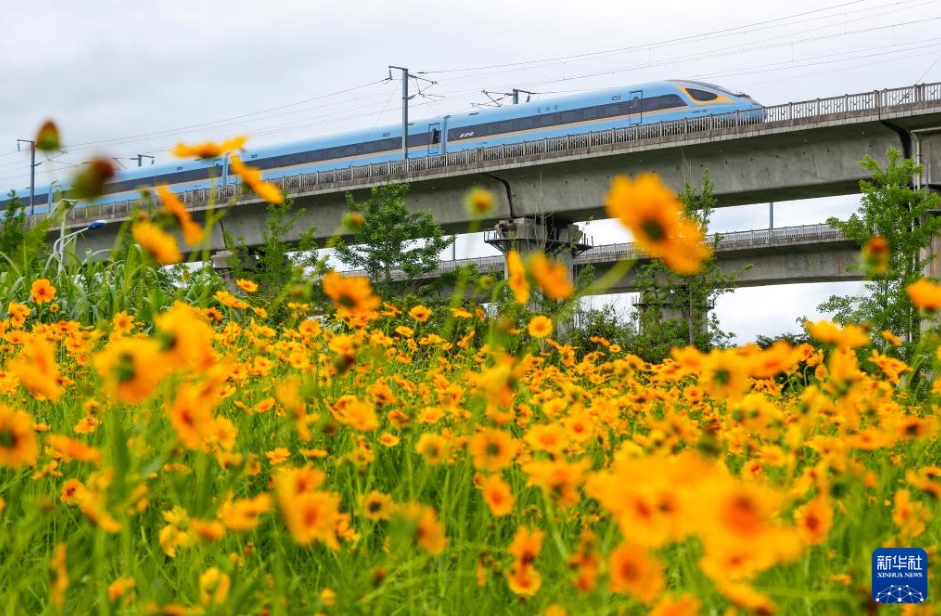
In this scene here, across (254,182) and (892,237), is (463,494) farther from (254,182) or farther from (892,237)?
(892,237)

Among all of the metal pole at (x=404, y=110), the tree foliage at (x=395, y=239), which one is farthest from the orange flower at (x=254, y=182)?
the metal pole at (x=404, y=110)

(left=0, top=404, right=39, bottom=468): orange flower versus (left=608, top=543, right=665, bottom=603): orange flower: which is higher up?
(left=0, top=404, right=39, bottom=468): orange flower

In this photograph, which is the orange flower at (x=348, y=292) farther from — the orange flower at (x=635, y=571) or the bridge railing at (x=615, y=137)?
the bridge railing at (x=615, y=137)

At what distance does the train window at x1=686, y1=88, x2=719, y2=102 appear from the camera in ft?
89.6

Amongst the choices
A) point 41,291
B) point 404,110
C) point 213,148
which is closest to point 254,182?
point 213,148

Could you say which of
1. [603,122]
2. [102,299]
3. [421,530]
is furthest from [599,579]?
[603,122]

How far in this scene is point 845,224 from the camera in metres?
17.3

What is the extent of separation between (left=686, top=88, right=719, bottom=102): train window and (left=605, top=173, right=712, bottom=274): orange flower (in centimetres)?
2750

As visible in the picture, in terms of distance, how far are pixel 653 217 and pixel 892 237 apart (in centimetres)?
1755

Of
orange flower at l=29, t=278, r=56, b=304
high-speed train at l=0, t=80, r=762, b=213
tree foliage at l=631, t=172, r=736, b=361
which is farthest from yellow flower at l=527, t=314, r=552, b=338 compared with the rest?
high-speed train at l=0, t=80, r=762, b=213

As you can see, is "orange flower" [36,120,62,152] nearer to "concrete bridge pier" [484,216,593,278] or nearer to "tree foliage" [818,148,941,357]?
"tree foliage" [818,148,941,357]

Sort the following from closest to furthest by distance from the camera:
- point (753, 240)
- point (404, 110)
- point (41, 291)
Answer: point (41, 291) → point (753, 240) → point (404, 110)

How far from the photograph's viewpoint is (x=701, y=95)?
1080 inches

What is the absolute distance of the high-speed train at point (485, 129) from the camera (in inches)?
1089
